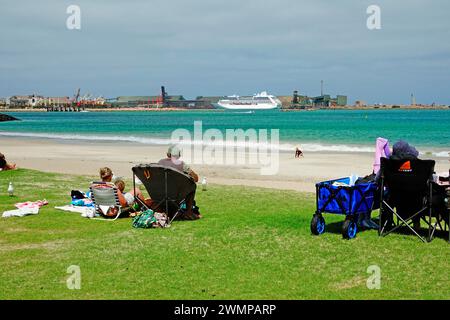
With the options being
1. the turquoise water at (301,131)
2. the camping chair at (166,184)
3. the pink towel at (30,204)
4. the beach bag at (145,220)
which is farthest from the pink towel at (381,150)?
the turquoise water at (301,131)

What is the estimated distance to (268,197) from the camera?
13.2 m

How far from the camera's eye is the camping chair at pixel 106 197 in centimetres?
1018

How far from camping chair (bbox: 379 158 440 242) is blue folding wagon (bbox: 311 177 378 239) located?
0.81 ft

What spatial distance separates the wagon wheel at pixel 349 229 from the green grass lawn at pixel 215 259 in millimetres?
115

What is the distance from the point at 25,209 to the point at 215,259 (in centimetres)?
485

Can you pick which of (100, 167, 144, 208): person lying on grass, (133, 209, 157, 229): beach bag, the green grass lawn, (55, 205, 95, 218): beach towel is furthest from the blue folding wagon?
(55, 205, 95, 218): beach towel

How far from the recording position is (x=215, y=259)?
7.36 m

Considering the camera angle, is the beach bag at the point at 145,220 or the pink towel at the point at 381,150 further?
the beach bag at the point at 145,220

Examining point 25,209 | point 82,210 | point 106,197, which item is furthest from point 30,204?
point 106,197

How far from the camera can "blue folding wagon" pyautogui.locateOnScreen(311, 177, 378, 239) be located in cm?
835

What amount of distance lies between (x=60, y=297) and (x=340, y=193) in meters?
4.25

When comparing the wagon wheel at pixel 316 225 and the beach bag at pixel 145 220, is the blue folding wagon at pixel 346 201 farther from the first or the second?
the beach bag at pixel 145 220

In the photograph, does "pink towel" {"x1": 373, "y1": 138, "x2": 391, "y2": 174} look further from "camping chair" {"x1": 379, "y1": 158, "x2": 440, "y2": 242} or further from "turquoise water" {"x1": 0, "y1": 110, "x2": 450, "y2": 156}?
"turquoise water" {"x1": 0, "y1": 110, "x2": 450, "y2": 156}
